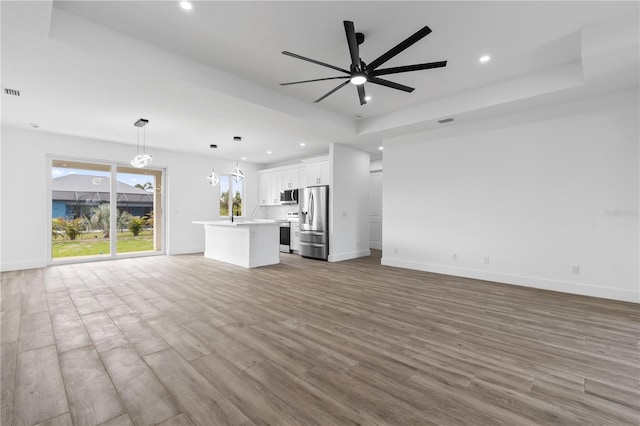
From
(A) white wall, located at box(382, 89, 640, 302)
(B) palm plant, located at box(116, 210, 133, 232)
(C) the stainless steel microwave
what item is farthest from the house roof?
(A) white wall, located at box(382, 89, 640, 302)

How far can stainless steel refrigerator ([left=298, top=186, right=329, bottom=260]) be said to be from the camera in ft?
22.7

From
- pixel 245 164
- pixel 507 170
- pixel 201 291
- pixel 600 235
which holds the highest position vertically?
pixel 245 164

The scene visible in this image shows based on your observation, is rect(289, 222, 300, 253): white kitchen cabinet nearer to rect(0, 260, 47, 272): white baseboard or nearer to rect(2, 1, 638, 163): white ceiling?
rect(2, 1, 638, 163): white ceiling

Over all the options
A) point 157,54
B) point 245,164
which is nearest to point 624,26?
point 157,54

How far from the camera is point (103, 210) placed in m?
6.84

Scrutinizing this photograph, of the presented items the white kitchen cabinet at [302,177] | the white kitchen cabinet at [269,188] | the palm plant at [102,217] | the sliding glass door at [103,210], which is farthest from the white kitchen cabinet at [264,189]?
the palm plant at [102,217]

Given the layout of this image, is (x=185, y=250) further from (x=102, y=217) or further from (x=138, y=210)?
(x=102, y=217)

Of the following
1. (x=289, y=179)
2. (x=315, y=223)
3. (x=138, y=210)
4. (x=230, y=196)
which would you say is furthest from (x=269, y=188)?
(x=138, y=210)

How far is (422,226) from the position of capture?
589cm

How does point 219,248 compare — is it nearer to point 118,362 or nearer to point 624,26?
point 118,362

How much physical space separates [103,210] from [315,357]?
23.1ft

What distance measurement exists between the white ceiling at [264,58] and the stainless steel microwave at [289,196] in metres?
3.02

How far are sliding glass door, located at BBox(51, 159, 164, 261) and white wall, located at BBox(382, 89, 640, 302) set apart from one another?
21.8 feet

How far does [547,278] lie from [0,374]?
20.9ft
